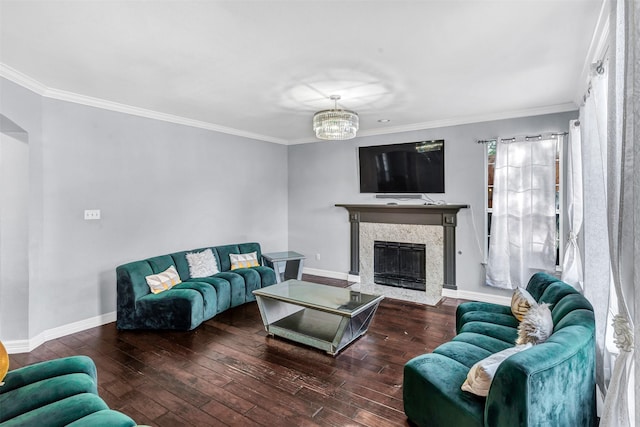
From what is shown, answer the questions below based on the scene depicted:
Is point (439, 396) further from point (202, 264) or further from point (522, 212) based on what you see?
point (202, 264)

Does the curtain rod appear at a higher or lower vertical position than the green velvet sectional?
higher

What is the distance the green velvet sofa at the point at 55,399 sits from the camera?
4.76 ft

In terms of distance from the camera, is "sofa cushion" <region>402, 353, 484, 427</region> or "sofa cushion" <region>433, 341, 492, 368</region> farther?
"sofa cushion" <region>433, 341, 492, 368</region>

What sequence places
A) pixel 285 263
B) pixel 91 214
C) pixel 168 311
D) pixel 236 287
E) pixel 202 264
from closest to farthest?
pixel 168 311
pixel 91 214
pixel 236 287
pixel 202 264
pixel 285 263

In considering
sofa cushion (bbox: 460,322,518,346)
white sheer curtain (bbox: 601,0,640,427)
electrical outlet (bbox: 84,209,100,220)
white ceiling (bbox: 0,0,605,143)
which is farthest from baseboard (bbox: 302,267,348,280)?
white sheer curtain (bbox: 601,0,640,427)

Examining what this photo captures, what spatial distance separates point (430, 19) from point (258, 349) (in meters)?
3.12

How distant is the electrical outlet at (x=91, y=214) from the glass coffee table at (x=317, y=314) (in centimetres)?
213

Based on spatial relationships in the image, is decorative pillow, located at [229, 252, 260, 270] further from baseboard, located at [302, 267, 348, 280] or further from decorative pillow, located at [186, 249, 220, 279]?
baseboard, located at [302, 267, 348, 280]

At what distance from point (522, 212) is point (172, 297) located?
4436mm

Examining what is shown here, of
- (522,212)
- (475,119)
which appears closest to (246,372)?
(522,212)

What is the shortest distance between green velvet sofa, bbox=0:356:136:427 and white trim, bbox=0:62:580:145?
262 centimetres

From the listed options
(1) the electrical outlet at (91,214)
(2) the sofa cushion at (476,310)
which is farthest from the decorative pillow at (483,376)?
(1) the electrical outlet at (91,214)

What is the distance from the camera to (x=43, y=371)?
5.92 ft

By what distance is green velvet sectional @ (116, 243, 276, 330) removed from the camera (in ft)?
11.5
